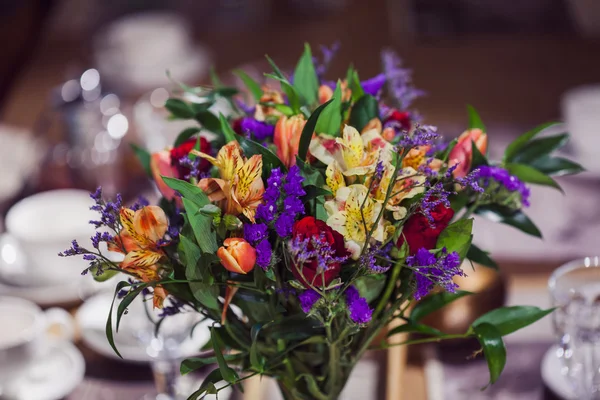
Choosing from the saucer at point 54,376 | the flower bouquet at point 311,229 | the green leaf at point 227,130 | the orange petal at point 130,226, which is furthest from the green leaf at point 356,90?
the saucer at point 54,376

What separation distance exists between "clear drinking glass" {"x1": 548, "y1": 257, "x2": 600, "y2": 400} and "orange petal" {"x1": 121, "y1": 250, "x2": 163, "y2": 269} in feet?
1.36

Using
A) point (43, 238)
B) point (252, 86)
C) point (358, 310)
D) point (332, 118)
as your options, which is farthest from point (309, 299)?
point (43, 238)

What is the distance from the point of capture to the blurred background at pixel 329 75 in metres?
1.22

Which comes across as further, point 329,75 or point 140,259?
point 329,75

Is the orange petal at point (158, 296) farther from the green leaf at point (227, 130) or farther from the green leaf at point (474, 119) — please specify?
the green leaf at point (474, 119)

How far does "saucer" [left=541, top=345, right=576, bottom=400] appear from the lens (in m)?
0.82

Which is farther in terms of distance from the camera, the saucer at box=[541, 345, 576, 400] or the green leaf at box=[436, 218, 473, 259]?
the saucer at box=[541, 345, 576, 400]

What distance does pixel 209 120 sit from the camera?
2.17 feet

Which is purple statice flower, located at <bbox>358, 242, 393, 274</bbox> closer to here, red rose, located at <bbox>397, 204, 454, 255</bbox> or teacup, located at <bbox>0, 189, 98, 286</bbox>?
red rose, located at <bbox>397, 204, 454, 255</bbox>

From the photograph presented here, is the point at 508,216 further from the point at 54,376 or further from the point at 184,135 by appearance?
the point at 54,376

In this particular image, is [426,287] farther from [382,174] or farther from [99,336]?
[99,336]

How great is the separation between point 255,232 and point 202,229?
4 centimetres

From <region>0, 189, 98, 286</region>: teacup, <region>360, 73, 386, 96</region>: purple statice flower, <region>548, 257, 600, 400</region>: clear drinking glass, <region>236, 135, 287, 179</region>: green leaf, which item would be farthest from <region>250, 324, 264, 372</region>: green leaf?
<region>0, 189, 98, 286</region>: teacup

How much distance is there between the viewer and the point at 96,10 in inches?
102
